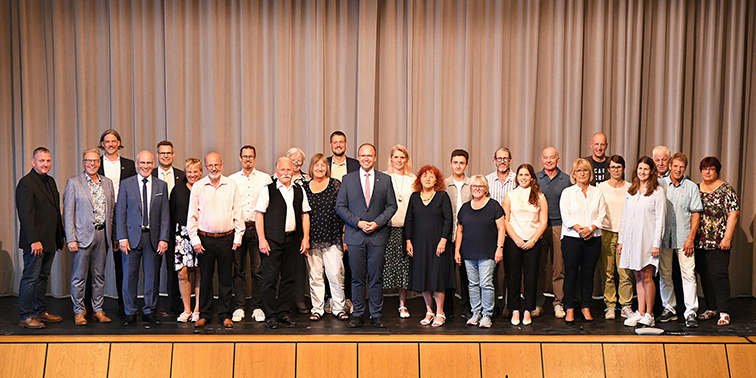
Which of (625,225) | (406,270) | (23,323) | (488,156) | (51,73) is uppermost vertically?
(51,73)

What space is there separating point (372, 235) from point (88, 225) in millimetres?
2218

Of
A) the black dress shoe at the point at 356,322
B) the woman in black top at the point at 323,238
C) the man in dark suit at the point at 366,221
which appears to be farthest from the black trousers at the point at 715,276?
the woman in black top at the point at 323,238

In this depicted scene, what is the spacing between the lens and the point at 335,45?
6.30 m

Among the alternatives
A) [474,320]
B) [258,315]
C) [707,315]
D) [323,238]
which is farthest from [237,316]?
[707,315]

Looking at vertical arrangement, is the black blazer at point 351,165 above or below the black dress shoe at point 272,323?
above

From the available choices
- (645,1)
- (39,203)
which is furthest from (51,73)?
(645,1)

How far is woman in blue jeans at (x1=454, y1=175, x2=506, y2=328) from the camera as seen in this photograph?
4676 mm

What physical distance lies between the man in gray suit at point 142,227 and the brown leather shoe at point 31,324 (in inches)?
24.7

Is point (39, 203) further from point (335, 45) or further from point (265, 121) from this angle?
point (335, 45)

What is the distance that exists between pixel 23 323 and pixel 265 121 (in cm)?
285

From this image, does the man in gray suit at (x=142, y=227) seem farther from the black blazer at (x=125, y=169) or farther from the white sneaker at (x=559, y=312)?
the white sneaker at (x=559, y=312)

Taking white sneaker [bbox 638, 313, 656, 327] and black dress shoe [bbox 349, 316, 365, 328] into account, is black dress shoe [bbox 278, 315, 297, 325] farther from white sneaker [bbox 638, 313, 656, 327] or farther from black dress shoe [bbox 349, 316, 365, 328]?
white sneaker [bbox 638, 313, 656, 327]

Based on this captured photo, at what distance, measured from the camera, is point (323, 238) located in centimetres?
490

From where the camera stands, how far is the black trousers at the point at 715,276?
4.86 metres
